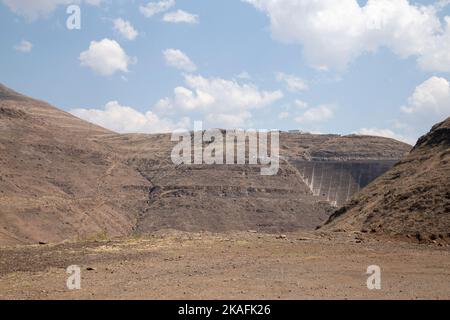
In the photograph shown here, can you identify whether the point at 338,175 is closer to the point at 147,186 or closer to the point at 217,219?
the point at 217,219

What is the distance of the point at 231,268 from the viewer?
44.1 feet

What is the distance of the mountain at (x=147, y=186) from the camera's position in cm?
4566

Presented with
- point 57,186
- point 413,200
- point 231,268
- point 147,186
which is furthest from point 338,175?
point 231,268

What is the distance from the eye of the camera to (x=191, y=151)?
77500mm

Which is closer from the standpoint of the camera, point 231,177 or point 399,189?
point 399,189

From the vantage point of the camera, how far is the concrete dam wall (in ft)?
224

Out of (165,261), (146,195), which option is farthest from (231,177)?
(165,261)

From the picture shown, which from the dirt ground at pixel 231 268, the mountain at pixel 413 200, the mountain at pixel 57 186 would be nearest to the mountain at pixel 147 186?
the mountain at pixel 57 186

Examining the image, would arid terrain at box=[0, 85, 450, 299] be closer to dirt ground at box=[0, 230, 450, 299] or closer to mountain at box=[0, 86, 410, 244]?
dirt ground at box=[0, 230, 450, 299]

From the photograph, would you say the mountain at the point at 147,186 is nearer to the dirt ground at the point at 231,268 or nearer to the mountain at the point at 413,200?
the dirt ground at the point at 231,268

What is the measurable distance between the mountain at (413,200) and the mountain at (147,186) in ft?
79.5
